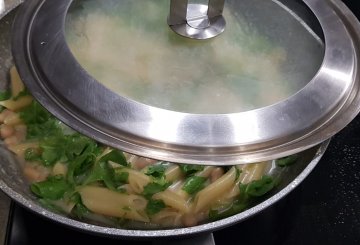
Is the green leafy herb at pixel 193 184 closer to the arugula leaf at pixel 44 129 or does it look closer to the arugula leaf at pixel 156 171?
the arugula leaf at pixel 156 171

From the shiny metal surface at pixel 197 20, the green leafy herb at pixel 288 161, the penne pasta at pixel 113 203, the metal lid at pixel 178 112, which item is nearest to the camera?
the metal lid at pixel 178 112

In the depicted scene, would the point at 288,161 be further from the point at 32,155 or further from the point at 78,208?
the point at 32,155

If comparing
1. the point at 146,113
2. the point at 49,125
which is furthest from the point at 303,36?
the point at 49,125

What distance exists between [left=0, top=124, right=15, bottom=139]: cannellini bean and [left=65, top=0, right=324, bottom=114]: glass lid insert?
0.37 metres

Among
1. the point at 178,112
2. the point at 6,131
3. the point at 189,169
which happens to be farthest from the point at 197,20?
the point at 6,131

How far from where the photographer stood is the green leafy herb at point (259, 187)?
1.08 metres

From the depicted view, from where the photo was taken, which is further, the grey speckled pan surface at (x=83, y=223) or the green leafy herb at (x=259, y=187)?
the green leafy herb at (x=259, y=187)

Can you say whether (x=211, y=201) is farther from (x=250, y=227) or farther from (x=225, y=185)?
(x=250, y=227)

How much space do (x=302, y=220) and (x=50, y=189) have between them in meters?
0.62

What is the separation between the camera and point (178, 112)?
0.83 m

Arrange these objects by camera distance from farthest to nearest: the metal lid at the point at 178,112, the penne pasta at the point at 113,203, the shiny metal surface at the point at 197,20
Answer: the penne pasta at the point at 113,203, the shiny metal surface at the point at 197,20, the metal lid at the point at 178,112

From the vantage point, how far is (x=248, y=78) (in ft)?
3.02

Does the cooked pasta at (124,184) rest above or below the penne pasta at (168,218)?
above

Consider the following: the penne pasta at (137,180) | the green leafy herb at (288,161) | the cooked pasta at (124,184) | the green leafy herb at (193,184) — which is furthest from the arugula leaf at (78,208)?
the green leafy herb at (288,161)
